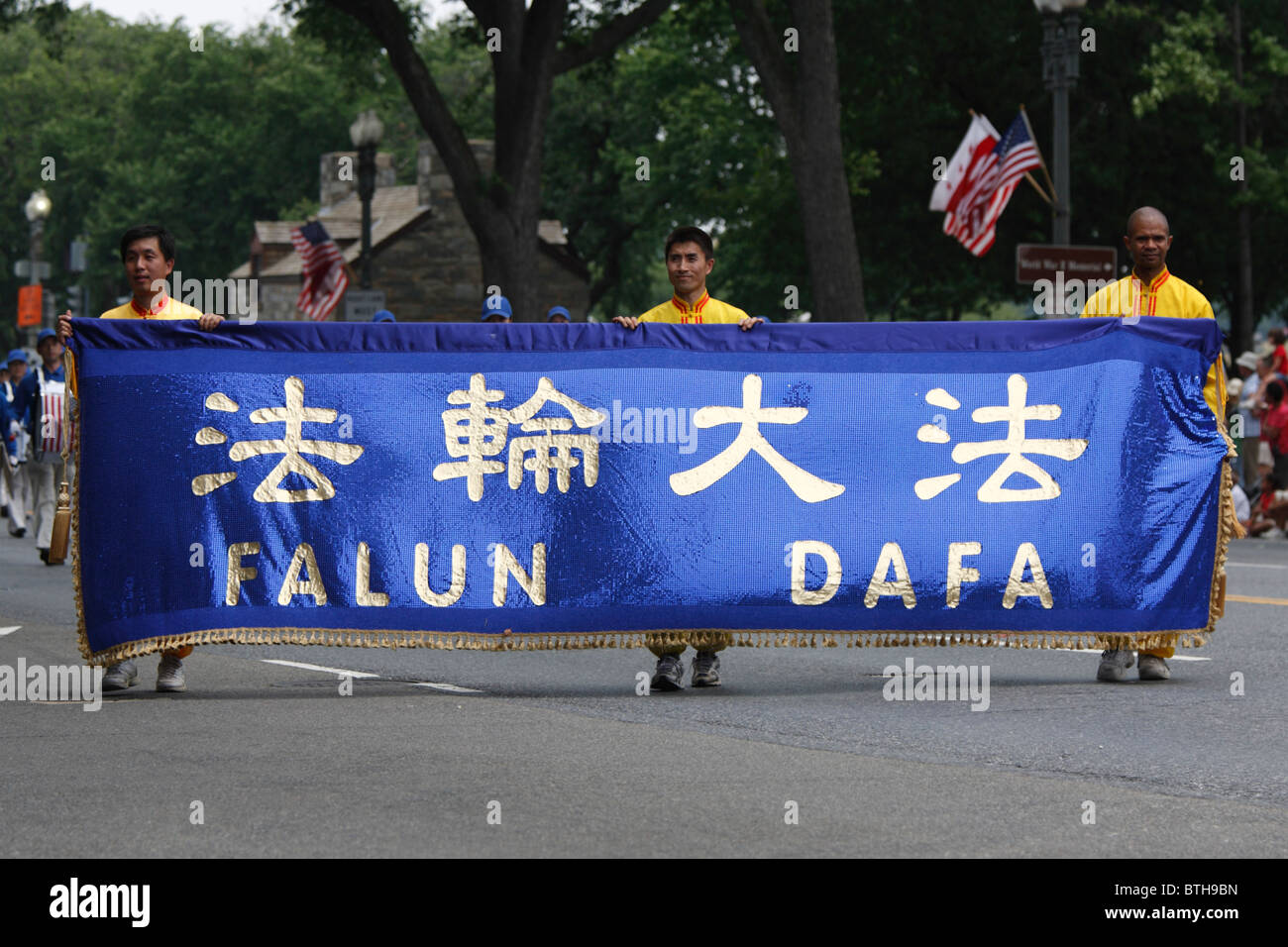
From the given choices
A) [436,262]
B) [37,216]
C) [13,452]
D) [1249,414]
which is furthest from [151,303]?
[436,262]

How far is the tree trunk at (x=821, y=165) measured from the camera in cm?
2564

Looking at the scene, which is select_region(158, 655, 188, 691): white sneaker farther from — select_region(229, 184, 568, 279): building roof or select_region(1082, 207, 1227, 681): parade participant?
select_region(229, 184, 568, 279): building roof

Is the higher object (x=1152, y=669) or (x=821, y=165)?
(x=821, y=165)

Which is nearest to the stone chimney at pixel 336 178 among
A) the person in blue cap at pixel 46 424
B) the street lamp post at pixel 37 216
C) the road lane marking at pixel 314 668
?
the street lamp post at pixel 37 216

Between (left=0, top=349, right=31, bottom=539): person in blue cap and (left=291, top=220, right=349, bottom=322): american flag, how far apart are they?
8571 mm

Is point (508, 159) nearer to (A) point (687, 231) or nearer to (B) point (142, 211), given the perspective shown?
(A) point (687, 231)

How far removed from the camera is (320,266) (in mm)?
35219

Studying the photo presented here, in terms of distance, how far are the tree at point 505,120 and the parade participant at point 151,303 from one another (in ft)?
55.9

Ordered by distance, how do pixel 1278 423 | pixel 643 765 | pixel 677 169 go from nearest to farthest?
pixel 643 765 < pixel 1278 423 < pixel 677 169

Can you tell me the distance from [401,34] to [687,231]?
1868 centimetres

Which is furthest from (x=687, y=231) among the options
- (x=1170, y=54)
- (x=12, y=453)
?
(x=1170, y=54)

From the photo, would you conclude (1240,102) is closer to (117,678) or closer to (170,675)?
(170,675)

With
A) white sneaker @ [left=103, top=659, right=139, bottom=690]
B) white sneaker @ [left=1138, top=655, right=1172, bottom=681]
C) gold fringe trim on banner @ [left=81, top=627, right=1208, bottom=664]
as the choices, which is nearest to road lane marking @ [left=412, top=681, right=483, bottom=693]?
gold fringe trim on banner @ [left=81, top=627, right=1208, bottom=664]

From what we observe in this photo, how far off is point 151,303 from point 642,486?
99.2 inches
